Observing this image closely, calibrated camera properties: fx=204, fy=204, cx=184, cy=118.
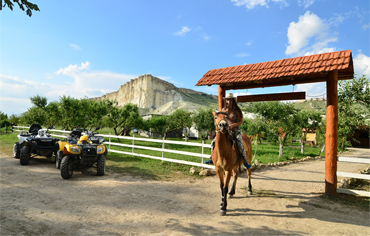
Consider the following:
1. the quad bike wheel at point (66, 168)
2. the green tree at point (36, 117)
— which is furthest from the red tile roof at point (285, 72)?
the green tree at point (36, 117)

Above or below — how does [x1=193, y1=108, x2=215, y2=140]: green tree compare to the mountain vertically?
below

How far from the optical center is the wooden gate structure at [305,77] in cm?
562

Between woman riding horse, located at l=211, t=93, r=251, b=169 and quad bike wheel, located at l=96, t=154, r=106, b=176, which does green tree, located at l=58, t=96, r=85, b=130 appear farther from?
woman riding horse, located at l=211, t=93, r=251, b=169

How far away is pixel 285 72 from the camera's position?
608 centimetres

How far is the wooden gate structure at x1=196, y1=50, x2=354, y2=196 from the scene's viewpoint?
5.62 meters

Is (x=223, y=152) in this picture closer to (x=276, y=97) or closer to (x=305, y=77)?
(x=276, y=97)

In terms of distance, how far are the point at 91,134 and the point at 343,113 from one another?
36.7 ft

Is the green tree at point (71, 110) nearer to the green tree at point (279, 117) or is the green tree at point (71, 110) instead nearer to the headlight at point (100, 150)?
the headlight at point (100, 150)

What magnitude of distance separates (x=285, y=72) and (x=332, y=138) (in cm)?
228

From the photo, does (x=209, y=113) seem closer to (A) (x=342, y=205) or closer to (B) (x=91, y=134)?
(B) (x=91, y=134)

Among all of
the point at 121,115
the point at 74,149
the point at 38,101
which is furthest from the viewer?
the point at 38,101

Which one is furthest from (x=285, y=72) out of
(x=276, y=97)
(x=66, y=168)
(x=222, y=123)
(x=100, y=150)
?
(x=66, y=168)

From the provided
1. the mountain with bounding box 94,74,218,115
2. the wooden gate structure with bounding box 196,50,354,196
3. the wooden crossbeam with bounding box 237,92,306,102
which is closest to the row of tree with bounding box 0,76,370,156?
the wooden gate structure with bounding box 196,50,354,196

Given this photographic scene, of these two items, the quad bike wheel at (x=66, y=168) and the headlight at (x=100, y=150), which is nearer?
the quad bike wheel at (x=66, y=168)
